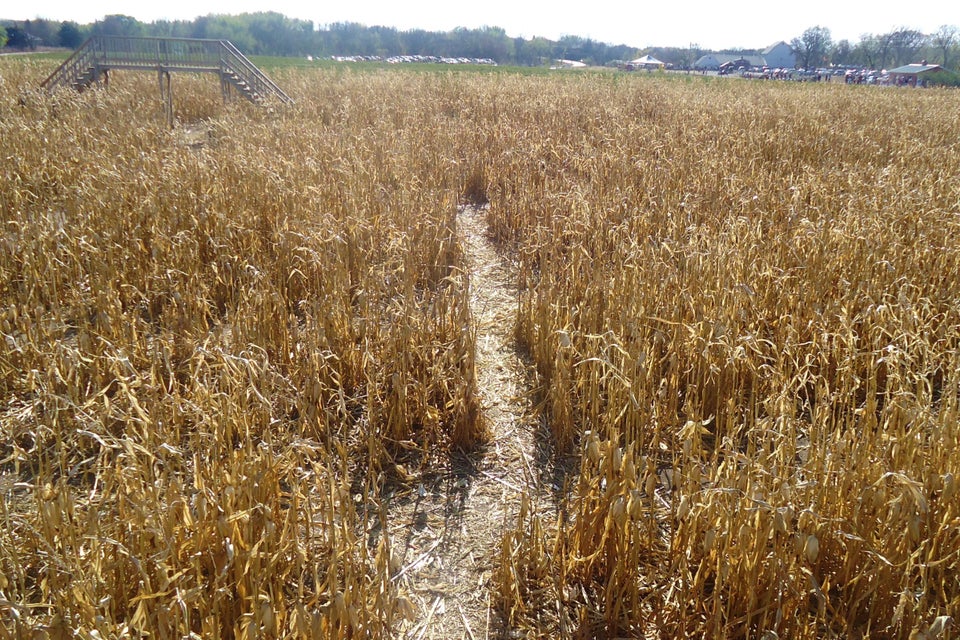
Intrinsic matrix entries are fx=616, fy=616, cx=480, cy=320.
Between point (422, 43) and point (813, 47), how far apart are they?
6433 centimetres

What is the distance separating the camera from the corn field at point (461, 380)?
203cm

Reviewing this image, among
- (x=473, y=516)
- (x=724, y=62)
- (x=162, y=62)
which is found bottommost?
(x=473, y=516)

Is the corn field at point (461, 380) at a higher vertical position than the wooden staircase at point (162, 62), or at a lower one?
A: lower

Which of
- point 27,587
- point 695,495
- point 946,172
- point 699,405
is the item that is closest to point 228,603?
point 27,587

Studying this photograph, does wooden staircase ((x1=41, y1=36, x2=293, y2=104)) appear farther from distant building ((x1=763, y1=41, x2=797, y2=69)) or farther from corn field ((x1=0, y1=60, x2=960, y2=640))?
distant building ((x1=763, y1=41, x2=797, y2=69))

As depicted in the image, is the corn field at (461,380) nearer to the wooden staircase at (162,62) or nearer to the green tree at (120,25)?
the wooden staircase at (162,62)

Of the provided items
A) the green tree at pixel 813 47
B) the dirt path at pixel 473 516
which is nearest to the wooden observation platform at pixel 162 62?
the dirt path at pixel 473 516

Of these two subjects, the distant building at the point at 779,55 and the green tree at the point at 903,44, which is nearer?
the green tree at the point at 903,44

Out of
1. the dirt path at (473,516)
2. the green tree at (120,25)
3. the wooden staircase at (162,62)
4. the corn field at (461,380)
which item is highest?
the green tree at (120,25)

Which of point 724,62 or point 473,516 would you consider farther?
point 724,62

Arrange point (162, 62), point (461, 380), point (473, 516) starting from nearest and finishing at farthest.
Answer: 1. point (473, 516)
2. point (461, 380)
3. point (162, 62)

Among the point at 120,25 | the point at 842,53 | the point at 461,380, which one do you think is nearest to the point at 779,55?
the point at 842,53

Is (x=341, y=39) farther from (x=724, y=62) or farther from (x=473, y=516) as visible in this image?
(x=473, y=516)

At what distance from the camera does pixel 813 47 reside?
3612 inches
